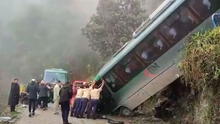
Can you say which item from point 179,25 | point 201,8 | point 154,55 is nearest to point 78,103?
point 154,55

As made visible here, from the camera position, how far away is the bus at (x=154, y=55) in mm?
16281

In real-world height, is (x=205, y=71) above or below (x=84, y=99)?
below

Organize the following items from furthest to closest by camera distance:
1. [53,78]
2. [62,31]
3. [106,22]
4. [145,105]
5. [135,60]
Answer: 1. [62,31]
2. [106,22]
3. [53,78]
4. [145,105]
5. [135,60]

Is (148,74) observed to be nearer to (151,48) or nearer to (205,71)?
(151,48)

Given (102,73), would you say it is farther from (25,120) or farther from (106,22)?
(106,22)

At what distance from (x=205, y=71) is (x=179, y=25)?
5.54 metres

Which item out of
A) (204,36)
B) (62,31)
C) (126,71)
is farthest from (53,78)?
(62,31)

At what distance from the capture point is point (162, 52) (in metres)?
17.3

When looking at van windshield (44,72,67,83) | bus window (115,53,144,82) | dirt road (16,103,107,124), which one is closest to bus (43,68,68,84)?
van windshield (44,72,67,83)

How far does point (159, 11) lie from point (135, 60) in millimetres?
2129

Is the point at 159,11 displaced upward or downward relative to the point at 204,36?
upward

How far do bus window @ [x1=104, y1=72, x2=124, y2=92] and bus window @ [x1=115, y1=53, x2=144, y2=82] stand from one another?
27 cm

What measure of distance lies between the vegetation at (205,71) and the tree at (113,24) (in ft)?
84.3

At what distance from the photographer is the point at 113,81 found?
19.1 meters
